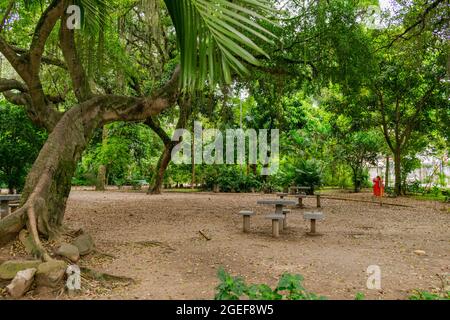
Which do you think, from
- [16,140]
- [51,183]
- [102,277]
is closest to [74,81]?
[51,183]

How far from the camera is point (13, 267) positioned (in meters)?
3.51

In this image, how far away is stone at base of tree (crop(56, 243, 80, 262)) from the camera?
13.8 feet

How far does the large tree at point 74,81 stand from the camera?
1.90m

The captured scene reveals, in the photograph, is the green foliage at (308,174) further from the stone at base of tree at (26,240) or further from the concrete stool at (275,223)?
the stone at base of tree at (26,240)

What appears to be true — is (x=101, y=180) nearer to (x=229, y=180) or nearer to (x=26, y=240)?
(x=229, y=180)

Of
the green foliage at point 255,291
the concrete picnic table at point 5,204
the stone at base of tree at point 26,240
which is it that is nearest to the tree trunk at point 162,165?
the concrete picnic table at point 5,204

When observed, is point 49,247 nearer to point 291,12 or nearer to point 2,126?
point 291,12

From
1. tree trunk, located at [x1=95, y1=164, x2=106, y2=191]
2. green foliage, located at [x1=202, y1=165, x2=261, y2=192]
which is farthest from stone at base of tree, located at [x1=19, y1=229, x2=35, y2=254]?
tree trunk, located at [x1=95, y1=164, x2=106, y2=191]

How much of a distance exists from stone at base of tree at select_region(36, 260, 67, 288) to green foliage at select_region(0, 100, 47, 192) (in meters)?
9.07

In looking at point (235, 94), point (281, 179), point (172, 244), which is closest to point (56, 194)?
point (172, 244)

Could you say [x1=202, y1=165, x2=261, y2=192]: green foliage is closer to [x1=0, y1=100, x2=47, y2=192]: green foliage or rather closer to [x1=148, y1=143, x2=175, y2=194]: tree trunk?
[x1=148, y1=143, x2=175, y2=194]: tree trunk

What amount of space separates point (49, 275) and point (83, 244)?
132cm
